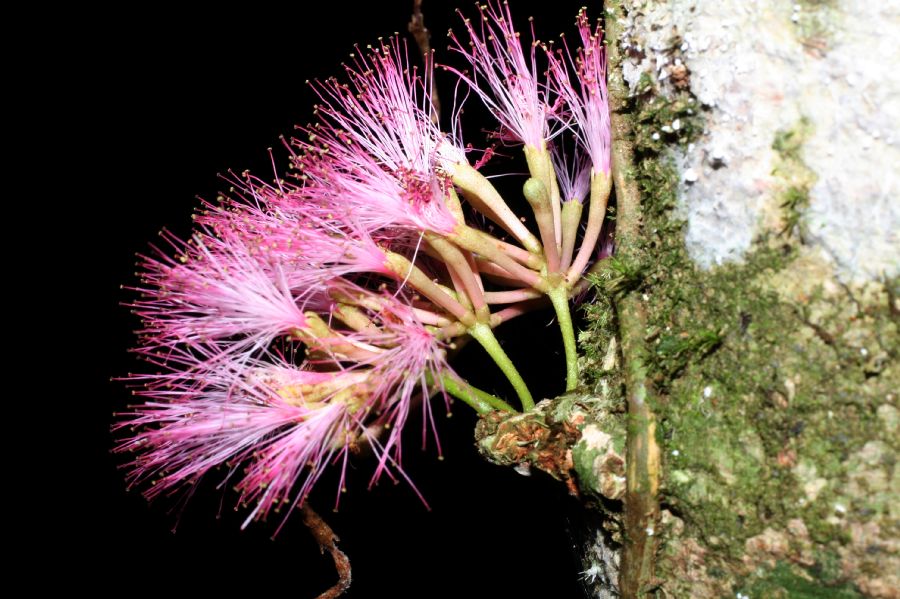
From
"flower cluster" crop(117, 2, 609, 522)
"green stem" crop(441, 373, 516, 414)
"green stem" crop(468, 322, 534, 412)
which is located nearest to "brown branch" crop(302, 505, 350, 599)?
"flower cluster" crop(117, 2, 609, 522)

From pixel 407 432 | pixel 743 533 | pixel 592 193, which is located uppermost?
pixel 592 193

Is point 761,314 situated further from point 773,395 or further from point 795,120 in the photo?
point 795,120

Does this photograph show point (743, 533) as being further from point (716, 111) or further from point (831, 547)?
point (716, 111)

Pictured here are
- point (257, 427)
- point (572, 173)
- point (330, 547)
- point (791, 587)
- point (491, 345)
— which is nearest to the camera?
point (791, 587)

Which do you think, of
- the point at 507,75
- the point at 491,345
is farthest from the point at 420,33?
the point at 491,345

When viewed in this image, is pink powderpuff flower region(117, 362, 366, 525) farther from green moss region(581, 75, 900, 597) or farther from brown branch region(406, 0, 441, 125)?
brown branch region(406, 0, 441, 125)

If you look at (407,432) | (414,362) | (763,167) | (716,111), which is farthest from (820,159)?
(407,432)
